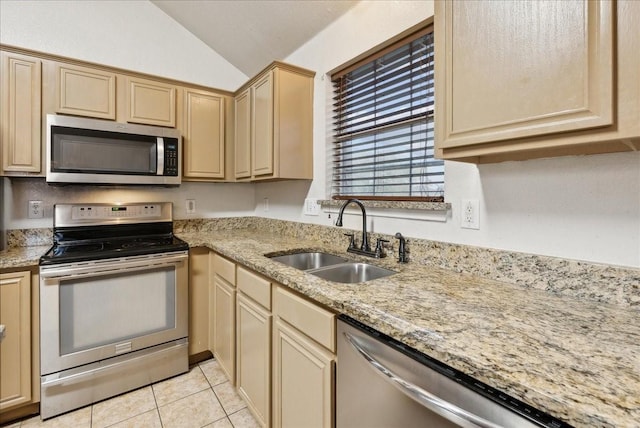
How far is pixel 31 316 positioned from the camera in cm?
164

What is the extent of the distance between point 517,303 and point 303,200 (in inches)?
65.0

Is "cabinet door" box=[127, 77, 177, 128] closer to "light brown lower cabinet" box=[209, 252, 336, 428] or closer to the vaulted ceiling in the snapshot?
the vaulted ceiling

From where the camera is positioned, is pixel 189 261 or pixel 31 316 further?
pixel 189 261

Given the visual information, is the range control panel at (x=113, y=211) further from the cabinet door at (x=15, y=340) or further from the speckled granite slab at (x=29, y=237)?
the cabinet door at (x=15, y=340)

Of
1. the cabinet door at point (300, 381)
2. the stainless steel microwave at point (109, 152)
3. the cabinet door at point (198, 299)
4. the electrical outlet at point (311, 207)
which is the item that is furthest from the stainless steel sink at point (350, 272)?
the stainless steel microwave at point (109, 152)

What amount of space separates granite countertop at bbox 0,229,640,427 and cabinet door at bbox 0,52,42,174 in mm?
1793

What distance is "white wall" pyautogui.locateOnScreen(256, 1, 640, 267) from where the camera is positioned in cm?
93

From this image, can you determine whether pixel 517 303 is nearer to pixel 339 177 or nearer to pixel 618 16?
pixel 618 16

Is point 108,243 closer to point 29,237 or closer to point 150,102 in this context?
point 29,237

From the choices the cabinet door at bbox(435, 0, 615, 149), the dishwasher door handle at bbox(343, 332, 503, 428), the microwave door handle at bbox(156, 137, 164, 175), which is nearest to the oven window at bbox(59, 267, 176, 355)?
the microwave door handle at bbox(156, 137, 164, 175)

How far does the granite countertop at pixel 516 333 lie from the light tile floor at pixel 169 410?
1019mm

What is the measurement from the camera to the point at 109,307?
5.96 ft

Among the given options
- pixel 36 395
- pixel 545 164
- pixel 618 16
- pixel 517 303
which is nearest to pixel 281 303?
pixel 517 303

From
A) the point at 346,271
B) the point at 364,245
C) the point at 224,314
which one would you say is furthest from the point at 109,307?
the point at 364,245
